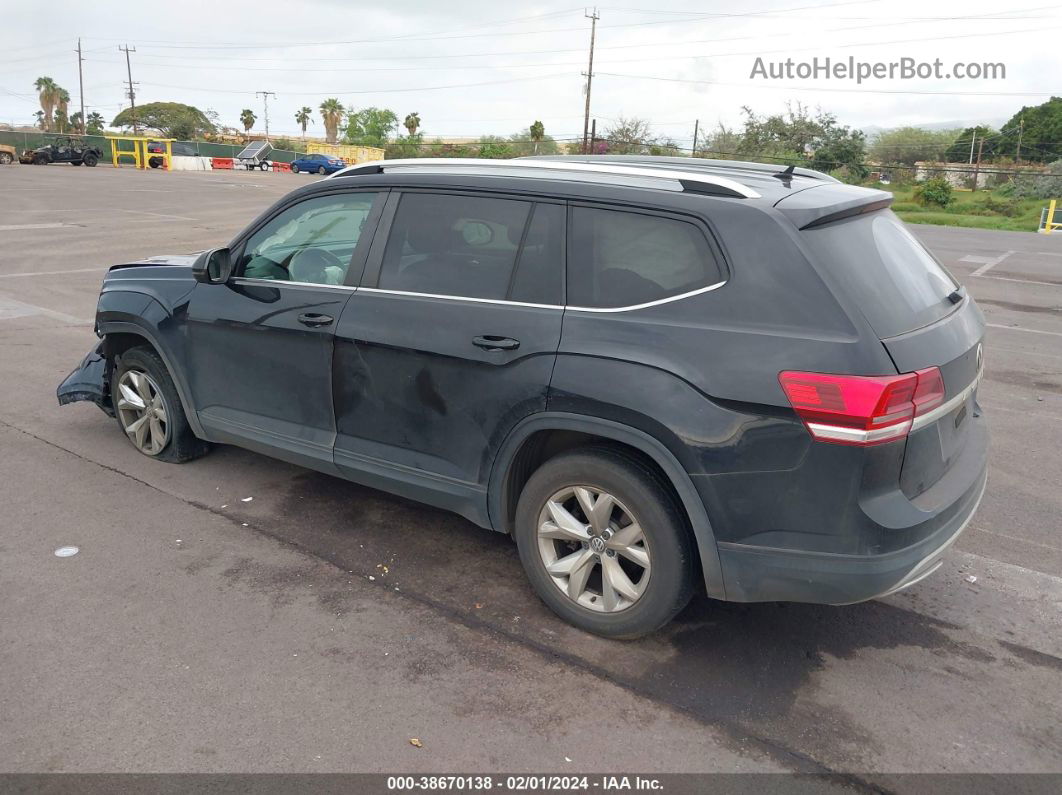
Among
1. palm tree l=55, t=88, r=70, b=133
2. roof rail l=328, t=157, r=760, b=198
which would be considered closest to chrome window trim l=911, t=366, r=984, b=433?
roof rail l=328, t=157, r=760, b=198

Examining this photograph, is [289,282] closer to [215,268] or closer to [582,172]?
[215,268]

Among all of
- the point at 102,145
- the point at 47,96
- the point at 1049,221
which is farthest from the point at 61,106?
the point at 1049,221

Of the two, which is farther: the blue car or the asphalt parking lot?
the blue car

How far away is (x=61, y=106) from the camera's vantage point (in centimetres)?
11138

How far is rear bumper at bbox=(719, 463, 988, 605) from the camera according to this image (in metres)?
3.04

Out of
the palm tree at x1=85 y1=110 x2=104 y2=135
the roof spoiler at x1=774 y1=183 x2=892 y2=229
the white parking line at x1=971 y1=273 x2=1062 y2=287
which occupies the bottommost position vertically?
the white parking line at x1=971 y1=273 x2=1062 y2=287

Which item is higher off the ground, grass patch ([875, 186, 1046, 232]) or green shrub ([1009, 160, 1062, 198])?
green shrub ([1009, 160, 1062, 198])

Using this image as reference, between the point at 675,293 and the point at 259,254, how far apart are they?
8.23 feet

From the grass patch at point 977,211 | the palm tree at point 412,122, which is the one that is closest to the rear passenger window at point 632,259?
the grass patch at point 977,211

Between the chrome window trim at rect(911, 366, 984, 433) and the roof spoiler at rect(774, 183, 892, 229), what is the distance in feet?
2.63

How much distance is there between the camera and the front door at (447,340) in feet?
11.9

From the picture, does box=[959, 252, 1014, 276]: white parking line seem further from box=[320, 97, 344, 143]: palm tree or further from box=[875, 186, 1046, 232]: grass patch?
box=[320, 97, 344, 143]: palm tree

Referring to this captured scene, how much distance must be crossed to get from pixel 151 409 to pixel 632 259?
11.2 feet

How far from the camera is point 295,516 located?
15.6ft
